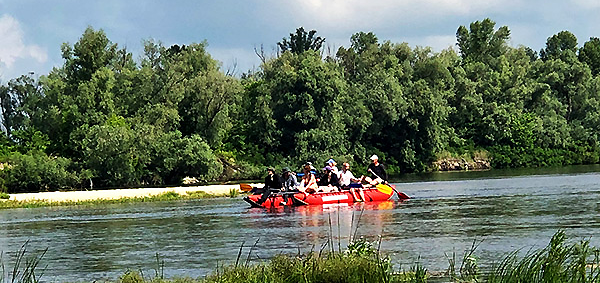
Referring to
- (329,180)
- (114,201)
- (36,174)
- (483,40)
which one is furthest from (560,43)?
(329,180)

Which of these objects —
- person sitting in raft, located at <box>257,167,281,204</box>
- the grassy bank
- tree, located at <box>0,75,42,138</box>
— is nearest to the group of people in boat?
person sitting in raft, located at <box>257,167,281,204</box>

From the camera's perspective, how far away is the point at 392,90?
276 feet

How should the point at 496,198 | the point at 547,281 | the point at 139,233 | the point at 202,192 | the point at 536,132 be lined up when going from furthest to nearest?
1. the point at 536,132
2. the point at 202,192
3. the point at 496,198
4. the point at 139,233
5. the point at 547,281

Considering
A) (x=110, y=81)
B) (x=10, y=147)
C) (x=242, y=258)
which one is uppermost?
(x=110, y=81)

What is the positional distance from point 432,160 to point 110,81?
104ft

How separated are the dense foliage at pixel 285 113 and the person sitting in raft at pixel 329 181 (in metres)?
31.1

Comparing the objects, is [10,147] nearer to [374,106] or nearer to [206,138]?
[206,138]

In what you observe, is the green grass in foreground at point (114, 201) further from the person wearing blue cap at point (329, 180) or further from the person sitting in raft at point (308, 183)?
the person sitting in raft at point (308, 183)

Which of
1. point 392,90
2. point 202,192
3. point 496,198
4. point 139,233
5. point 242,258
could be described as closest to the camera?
point 242,258

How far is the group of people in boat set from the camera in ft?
114

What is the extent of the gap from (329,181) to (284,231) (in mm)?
12729

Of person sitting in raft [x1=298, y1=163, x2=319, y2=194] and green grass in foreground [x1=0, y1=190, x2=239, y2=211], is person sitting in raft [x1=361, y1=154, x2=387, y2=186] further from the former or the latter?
green grass in foreground [x1=0, y1=190, x2=239, y2=211]

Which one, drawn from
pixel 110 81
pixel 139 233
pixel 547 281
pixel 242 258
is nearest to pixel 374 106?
pixel 110 81

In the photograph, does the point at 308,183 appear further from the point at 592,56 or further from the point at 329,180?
the point at 592,56
